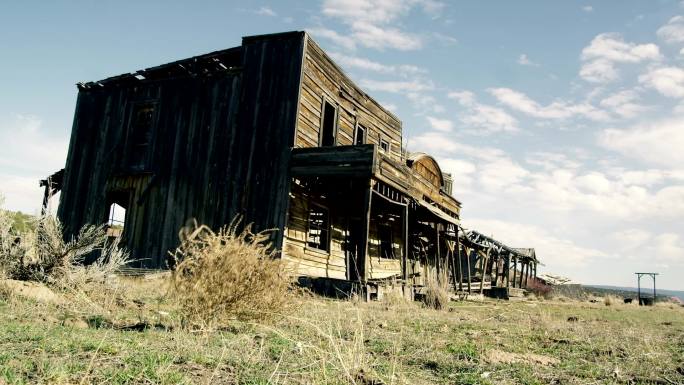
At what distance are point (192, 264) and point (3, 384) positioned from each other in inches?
105

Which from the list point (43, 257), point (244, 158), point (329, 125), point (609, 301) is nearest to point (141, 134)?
point (244, 158)

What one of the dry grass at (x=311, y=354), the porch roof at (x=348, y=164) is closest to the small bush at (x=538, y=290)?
the porch roof at (x=348, y=164)

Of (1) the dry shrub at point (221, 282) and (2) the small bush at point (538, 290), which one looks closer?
(1) the dry shrub at point (221, 282)

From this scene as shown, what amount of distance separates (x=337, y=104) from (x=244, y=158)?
12.8 feet

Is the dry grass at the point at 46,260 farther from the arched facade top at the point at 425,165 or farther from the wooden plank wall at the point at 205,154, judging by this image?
the arched facade top at the point at 425,165

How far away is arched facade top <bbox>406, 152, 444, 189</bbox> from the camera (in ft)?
64.4

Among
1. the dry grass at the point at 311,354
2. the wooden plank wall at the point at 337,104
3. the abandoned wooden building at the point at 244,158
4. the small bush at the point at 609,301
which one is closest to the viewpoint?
Result: the dry grass at the point at 311,354

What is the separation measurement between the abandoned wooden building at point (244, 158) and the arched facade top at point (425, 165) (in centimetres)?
233

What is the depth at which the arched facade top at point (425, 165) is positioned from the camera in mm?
19625

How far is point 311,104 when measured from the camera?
14180 millimetres

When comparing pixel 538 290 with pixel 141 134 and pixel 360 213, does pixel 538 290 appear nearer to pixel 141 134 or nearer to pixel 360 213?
pixel 360 213

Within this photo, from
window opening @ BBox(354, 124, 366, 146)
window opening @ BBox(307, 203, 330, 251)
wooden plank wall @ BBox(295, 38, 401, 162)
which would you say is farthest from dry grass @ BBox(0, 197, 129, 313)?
window opening @ BBox(354, 124, 366, 146)

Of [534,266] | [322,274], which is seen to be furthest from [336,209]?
[534,266]

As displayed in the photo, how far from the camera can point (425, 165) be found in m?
21.0
